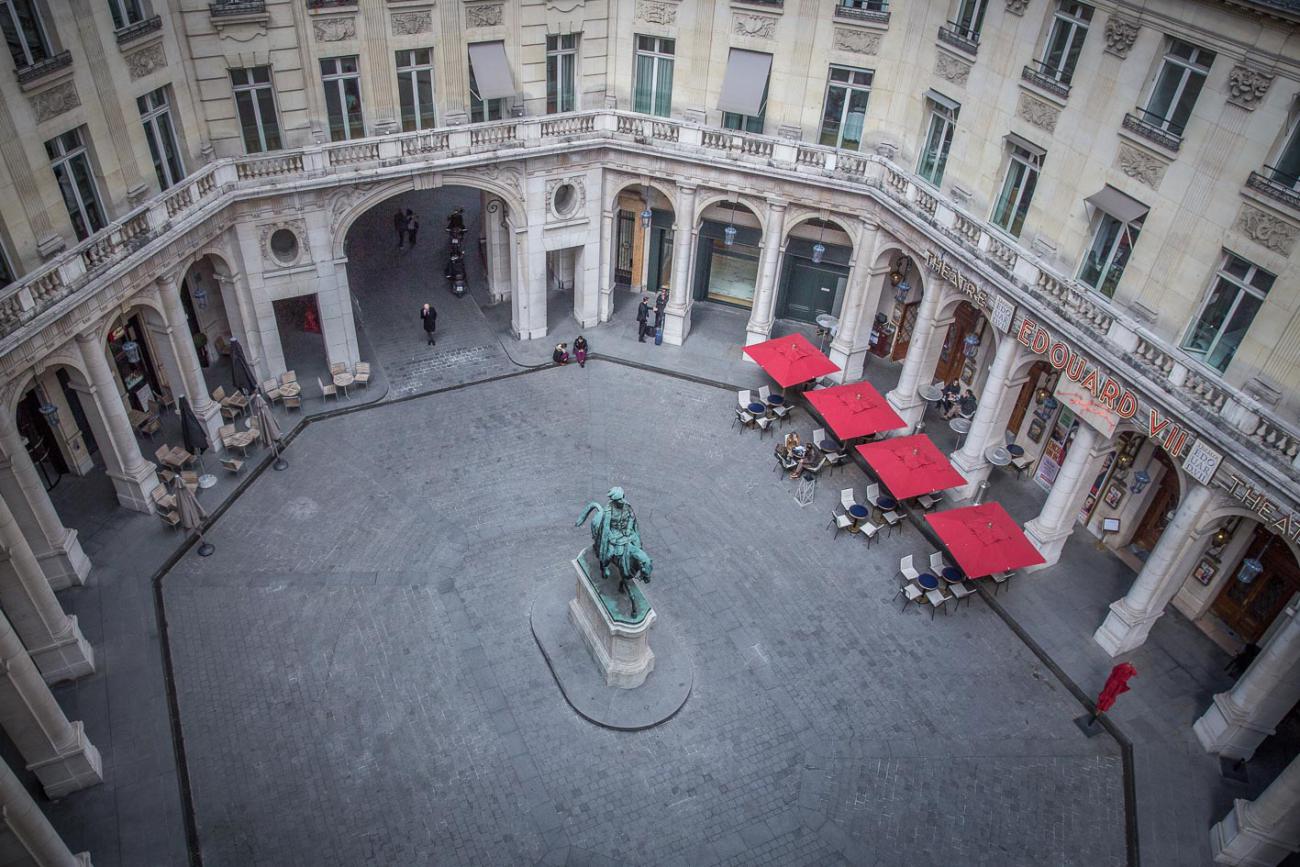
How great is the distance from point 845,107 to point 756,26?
4.59m

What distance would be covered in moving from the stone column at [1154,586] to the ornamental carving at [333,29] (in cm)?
3126

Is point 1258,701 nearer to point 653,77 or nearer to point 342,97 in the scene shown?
point 653,77

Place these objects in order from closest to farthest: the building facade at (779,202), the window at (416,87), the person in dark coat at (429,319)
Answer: the building facade at (779,202) → the window at (416,87) → the person in dark coat at (429,319)

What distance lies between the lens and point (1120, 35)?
27.5m

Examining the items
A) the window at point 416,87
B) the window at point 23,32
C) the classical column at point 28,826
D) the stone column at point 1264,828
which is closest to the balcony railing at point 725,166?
the window at point 416,87

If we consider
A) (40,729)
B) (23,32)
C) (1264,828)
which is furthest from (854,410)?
(23,32)

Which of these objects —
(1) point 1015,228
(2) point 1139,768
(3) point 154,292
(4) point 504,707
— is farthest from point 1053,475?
(3) point 154,292

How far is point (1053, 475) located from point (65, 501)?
36.1 m

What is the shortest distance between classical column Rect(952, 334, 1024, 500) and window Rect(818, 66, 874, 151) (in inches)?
415

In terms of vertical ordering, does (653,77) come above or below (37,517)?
above

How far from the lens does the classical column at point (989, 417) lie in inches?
1305

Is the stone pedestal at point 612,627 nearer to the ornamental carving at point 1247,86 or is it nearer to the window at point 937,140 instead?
the window at point 937,140

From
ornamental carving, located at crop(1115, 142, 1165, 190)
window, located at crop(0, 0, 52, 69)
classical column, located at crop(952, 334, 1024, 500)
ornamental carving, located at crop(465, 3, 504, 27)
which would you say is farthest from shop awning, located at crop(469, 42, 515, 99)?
ornamental carving, located at crop(1115, 142, 1165, 190)

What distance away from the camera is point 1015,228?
32.8 meters
